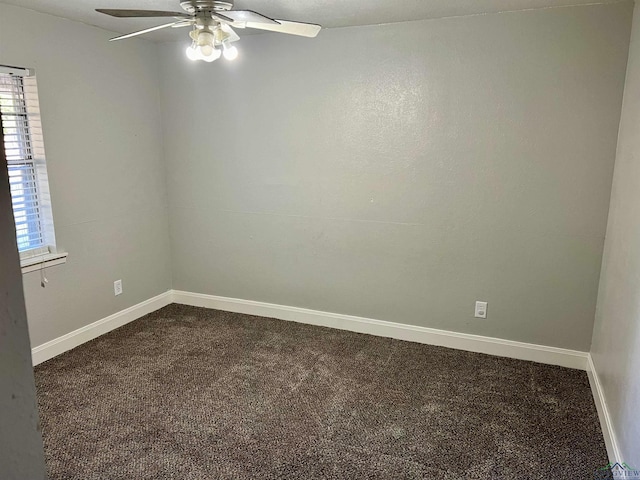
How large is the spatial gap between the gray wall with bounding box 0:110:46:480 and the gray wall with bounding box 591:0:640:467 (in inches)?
80.6

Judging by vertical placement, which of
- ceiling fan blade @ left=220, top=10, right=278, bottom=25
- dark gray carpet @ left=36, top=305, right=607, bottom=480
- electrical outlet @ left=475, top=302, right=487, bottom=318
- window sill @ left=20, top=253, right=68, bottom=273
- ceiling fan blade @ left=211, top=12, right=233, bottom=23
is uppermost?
ceiling fan blade @ left=211, top=12, right=233, bottom=23

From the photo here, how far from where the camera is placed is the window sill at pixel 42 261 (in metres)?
2.99

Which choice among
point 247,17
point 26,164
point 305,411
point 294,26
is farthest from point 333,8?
point 305,411

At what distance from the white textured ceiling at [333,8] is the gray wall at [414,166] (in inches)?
4.6

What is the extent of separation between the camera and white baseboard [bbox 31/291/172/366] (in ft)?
10.4

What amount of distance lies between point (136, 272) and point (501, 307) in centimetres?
290

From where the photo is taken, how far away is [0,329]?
21.3 inches

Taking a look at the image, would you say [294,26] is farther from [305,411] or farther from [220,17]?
[305,411]

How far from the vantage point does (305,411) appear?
8.48 feet

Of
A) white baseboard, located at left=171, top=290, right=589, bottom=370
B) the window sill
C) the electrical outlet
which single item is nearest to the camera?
the window sill

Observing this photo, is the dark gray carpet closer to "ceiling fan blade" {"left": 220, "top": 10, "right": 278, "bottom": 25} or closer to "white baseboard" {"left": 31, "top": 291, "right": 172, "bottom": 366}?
"white baseboard" {"left": 31, "top": 291, "right": 172, "bottom": 366}

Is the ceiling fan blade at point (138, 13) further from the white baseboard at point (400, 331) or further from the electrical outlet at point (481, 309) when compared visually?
the electrical outlet at point (481, 309)

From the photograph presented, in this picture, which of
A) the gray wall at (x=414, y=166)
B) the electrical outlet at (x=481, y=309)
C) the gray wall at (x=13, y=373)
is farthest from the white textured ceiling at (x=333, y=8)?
the gray wall at (x=13, y=373)

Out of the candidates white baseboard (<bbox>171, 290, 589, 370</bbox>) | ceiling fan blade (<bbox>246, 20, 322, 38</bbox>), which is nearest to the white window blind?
white baseboard (<bbox>171, 290, 589, 370</bbox>)
